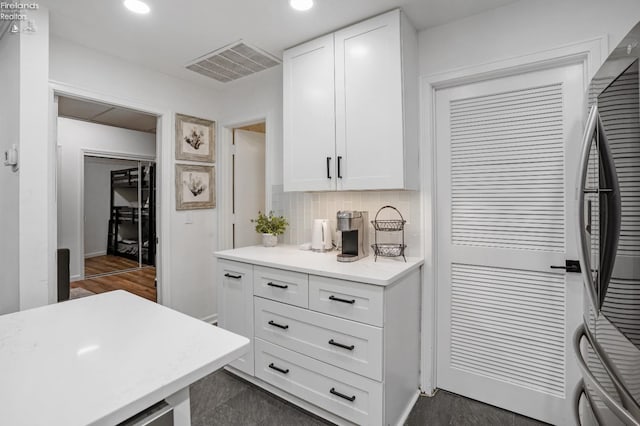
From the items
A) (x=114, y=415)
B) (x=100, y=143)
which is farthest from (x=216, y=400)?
(x=100, y=143)

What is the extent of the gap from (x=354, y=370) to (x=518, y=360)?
3.42ft

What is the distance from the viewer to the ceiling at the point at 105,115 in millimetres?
4098

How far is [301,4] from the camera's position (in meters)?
1.94

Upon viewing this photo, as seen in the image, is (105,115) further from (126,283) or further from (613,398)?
(613,398)

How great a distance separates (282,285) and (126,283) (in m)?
3.88

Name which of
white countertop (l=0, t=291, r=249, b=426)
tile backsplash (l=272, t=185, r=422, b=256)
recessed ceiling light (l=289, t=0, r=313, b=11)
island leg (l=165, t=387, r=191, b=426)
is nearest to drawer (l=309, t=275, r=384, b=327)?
tile backsplash (l=272, t=185, r=422, b=256)

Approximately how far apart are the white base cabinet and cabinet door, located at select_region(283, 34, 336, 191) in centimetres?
73

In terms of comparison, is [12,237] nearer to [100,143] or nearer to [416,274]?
[416,274]

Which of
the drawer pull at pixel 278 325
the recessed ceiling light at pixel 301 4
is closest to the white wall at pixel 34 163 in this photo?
the drawer pull at pixel 278 325

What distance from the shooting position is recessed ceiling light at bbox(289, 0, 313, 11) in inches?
75.4

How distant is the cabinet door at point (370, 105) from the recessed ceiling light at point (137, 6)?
3.97 ft

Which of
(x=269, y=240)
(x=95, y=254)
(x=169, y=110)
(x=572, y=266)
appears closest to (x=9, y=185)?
(x=169, y=110)

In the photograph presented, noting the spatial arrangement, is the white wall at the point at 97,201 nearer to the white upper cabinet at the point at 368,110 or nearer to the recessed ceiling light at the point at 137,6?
the recessed ceiling light at the point at 137,6

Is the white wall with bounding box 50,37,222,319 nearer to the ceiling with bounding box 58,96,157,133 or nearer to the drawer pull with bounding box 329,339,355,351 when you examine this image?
the ceiling with bounding box 58,96,157,133
